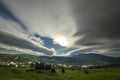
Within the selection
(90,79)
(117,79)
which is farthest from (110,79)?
(90,79)

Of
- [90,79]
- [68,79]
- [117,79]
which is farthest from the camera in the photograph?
[68,79]

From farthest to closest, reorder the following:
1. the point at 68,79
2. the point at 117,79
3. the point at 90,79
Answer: the point at 68,79 < the point at 90,79 < the point at 117,79

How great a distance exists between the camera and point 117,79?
416ft

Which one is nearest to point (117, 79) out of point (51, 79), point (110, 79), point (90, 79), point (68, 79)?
point (110, 79)

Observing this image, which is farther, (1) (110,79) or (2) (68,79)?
(2) (68,79)

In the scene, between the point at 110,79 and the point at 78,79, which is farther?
the point at 78,79

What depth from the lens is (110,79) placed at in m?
128

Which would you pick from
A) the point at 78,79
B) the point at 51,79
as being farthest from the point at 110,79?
the point at 51,79

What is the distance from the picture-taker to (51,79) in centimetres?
14925

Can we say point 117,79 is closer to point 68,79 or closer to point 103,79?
point 103,79

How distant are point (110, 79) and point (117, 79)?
5471mm

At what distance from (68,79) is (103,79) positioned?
110 feet

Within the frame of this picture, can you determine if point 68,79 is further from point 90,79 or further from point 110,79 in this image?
point 110,79

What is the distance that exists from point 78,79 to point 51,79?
1043 inches
